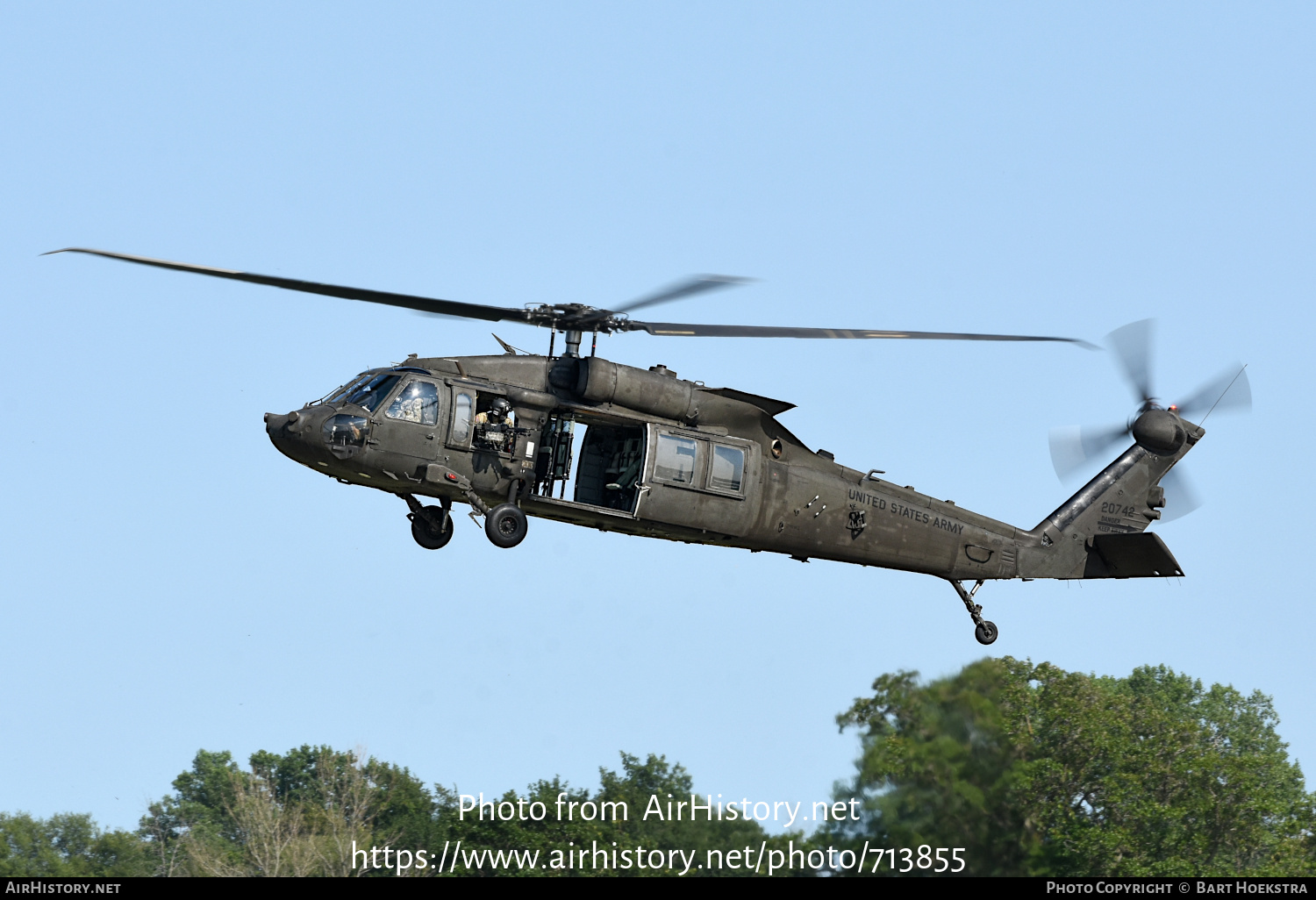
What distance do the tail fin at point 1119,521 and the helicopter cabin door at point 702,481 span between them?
5892 mm

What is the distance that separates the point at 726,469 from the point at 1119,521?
8708mm

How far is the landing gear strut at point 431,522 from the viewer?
2336 centimetres

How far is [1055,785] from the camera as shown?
2977 centimetres

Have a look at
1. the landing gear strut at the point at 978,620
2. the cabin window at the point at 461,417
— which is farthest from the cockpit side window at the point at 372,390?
the landing gear strut at the point at 978,620

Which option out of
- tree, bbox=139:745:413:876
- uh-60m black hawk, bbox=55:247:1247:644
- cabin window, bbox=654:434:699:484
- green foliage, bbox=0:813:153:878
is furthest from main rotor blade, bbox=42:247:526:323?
green foliage, bbox=0:813:153:878

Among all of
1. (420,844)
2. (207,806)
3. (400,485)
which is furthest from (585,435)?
(207,806)

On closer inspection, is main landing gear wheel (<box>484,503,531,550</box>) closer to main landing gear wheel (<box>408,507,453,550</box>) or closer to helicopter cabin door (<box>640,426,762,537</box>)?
main landing gear wheel (<box>408,507,453,550</box>)

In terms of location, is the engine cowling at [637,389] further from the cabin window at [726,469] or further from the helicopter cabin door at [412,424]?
the helicopter cabin door at [412,424]

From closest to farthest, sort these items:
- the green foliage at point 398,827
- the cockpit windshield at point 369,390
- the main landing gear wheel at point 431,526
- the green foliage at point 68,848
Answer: the cockpit windshield at point 369,390
the main landing gear wheel at point 431,526
the green foliage at point 398,827
the green foliage at point 68,848

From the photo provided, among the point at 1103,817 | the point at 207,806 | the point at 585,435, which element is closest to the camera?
the point at 585,435

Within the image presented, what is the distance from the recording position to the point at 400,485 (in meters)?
22.1

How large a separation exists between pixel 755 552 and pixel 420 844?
27.2m
